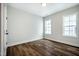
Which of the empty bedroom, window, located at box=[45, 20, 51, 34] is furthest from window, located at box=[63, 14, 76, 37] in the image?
window, located at box=[45, 20, 51, 34]

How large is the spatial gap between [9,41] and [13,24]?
2.58 feet

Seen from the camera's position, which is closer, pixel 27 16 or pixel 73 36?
pixel 73 36

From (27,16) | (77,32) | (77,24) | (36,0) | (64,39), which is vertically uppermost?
(27,16)

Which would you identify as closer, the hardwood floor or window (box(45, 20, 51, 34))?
the hardwood floor

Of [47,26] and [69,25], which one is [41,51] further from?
[47,26]

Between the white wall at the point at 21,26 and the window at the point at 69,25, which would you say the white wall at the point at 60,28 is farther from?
the white wall at the point at 21,26

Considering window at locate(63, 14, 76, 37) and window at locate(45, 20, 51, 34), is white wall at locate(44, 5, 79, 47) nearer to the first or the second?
window at locate(63, 14, 76, 37)

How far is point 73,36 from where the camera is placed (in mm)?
3412

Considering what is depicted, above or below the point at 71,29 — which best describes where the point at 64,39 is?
below

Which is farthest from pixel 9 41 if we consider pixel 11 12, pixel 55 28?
pixel 55 28

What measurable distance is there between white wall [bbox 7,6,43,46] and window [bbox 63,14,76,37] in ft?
6.10

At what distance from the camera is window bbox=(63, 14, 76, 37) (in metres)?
3.44

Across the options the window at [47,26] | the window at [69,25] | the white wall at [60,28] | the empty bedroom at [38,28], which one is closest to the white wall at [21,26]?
the empty bedroom at [38,28]

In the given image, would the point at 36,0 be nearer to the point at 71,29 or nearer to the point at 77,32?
the point at 77,32
